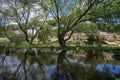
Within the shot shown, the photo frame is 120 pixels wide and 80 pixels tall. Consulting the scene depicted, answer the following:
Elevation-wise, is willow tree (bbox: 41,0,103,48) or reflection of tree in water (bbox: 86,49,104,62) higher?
willow tree (bbox: 41,0,103,48)

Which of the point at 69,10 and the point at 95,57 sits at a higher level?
the point at 69,10

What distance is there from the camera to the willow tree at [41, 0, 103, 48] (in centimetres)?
4466

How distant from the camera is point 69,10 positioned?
155 ft

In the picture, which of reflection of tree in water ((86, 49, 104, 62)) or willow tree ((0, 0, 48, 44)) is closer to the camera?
reflection of tree in water ((86, 49, 104, 62))

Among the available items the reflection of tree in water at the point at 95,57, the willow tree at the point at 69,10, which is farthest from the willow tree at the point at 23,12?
the reflection of tree in water at the point at 95,57

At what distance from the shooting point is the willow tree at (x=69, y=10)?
1758 inches

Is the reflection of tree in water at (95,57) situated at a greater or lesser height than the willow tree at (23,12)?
lesser

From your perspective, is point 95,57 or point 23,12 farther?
point 23,12

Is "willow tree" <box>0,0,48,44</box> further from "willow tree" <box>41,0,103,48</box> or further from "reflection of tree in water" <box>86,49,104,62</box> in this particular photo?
"reflection of tree in water" <box>86,49,104,62</box>

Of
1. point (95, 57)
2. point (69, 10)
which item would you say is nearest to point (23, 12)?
point (69, 10)

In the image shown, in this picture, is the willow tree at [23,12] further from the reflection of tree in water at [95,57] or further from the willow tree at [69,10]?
the reflection of tree in water at [95,57]

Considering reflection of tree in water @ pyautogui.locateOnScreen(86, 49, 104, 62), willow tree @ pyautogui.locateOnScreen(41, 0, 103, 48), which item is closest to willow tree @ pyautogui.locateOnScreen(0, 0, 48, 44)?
willow tree @ pyautogui.locateOnScreen(41, 0, 103, 48)

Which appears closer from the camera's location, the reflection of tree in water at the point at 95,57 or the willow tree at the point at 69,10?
the reflection of tree in water at the point at 95,57

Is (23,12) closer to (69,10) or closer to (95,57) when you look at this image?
(69,10)
